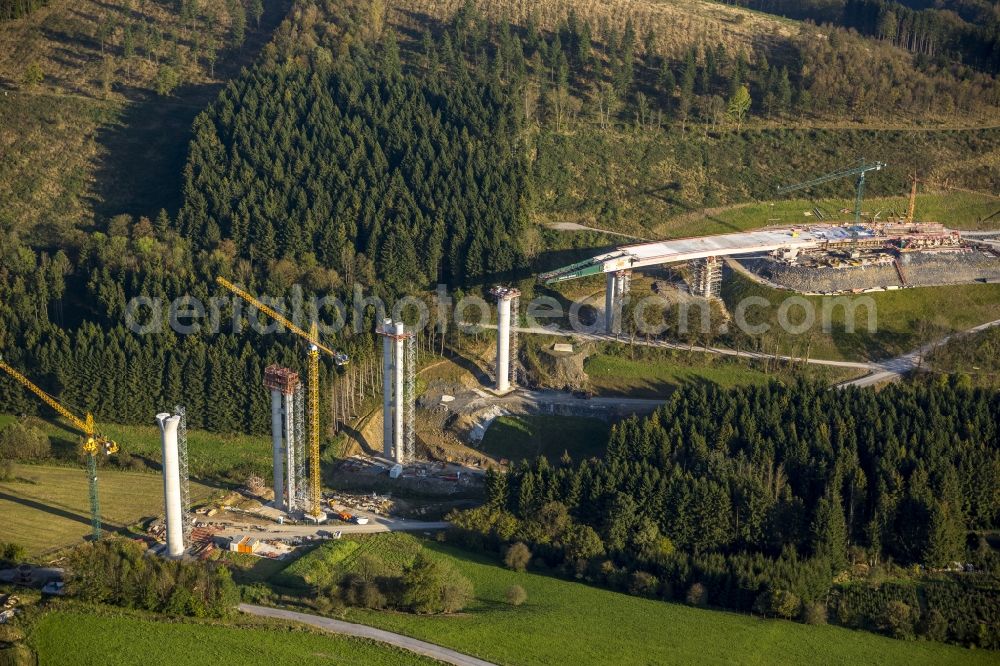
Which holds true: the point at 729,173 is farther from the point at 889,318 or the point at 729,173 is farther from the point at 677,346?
the point at 677,346

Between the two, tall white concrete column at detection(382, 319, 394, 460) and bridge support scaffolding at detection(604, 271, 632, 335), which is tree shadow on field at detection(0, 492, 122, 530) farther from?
bridge support scaffolding at detection(604, 271, 632, 335)

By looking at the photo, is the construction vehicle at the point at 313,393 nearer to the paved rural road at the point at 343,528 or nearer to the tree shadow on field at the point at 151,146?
the paved rural road at the point at 343,528

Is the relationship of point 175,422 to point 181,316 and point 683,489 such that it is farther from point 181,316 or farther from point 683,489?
point 683,489

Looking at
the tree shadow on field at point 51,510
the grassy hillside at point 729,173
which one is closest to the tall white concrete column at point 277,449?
the tree shadow on field at point 51,510

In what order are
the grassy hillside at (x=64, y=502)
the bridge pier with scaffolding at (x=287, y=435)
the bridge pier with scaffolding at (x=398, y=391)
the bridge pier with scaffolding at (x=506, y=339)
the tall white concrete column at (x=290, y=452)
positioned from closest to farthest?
the grassy hillside at (x=64, y=502), the bridge pier with scaffolding at (x=287, y=435), the tall white concrete column at (x=290, y=452), the bridge pier with scaffolding at (x=398, y=391), the bridge pier with scaffolding at (x=506, y=339)

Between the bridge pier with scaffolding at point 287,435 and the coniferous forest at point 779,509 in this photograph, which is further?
the bridge pier with scaffolding at point 287,435

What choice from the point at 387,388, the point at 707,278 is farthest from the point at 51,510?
the point at 707,278

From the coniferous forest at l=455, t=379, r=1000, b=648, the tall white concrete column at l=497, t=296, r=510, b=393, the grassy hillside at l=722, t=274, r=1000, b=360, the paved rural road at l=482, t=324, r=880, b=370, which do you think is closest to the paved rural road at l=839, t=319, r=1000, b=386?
the grassy hillside at l=722, t=274, r=1000, b=360
